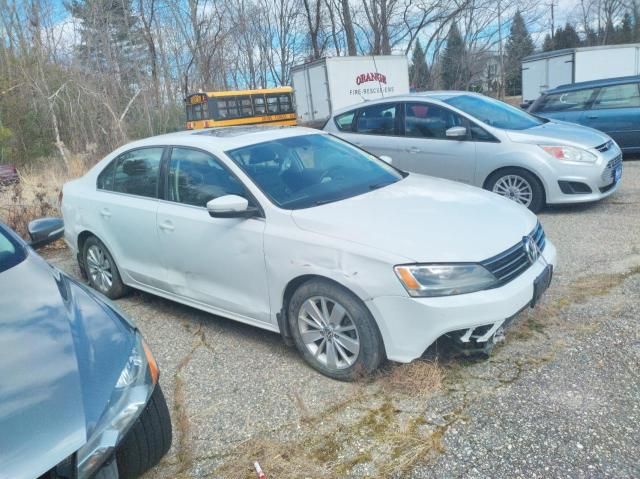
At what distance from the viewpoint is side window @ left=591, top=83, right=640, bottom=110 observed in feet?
30.9

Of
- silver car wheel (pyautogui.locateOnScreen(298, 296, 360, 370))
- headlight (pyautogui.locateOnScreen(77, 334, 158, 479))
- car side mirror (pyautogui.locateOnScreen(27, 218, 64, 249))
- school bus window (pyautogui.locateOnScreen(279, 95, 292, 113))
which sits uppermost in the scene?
school bus window (pyautogui.locateOnScreen(279, 95, 292, 113))

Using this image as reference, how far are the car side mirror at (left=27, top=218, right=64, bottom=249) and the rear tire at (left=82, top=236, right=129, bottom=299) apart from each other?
3.73 feet

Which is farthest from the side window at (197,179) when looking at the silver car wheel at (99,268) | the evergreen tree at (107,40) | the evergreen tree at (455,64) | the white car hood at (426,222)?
the evergreen tree at (455,64)

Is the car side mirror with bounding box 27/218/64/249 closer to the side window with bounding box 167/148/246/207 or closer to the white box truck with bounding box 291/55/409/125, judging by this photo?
the side window with bounding box 167/148/246/207

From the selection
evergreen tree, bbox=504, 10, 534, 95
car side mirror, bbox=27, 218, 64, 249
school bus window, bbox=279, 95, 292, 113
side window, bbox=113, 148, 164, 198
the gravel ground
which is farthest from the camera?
evergreen tree, bbox=504, 10, 534, 95

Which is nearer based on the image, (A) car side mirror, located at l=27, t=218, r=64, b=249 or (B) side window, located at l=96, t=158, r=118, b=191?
(A) car side mirror, located at l=27, t=218, r=64, b=249

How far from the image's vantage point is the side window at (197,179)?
3795mm

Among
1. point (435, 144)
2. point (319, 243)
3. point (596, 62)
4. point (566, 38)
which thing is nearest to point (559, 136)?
point (435, 144)

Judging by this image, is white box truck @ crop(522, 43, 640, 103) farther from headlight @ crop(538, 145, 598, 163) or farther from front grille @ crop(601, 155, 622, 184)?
headlight @ crop(538, 145, 598, 163)

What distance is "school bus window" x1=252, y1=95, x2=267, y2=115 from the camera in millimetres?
21812

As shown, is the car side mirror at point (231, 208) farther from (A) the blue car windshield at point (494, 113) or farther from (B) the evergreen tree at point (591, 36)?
(B) the evergreen tree at point (591, 36)

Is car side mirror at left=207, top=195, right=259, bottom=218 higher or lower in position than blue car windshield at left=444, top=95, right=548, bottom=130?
lower

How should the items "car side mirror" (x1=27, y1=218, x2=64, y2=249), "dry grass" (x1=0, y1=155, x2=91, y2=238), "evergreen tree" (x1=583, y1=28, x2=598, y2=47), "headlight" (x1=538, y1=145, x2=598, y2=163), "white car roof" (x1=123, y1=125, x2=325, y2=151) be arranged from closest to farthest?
1. "car side mirror" (x1=27, y1=218, x2=64, y2=249)
2. "white car roof" (x1=123, y1=125, x2=325, y2=151)
3. "headlight" (x1=538, y1=145, x2=598, y2=163)
4. "dry grass" (x1=0, y1=155, x2=91, y2=238)
5. "evergreen tree" (x1=583, y1=28, x2=598, y2=47)

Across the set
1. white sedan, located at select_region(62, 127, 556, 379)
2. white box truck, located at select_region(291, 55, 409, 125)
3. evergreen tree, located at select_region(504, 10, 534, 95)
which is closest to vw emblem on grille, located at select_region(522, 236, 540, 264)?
white sedan, located at select_region(62, 127, 556, 379)
